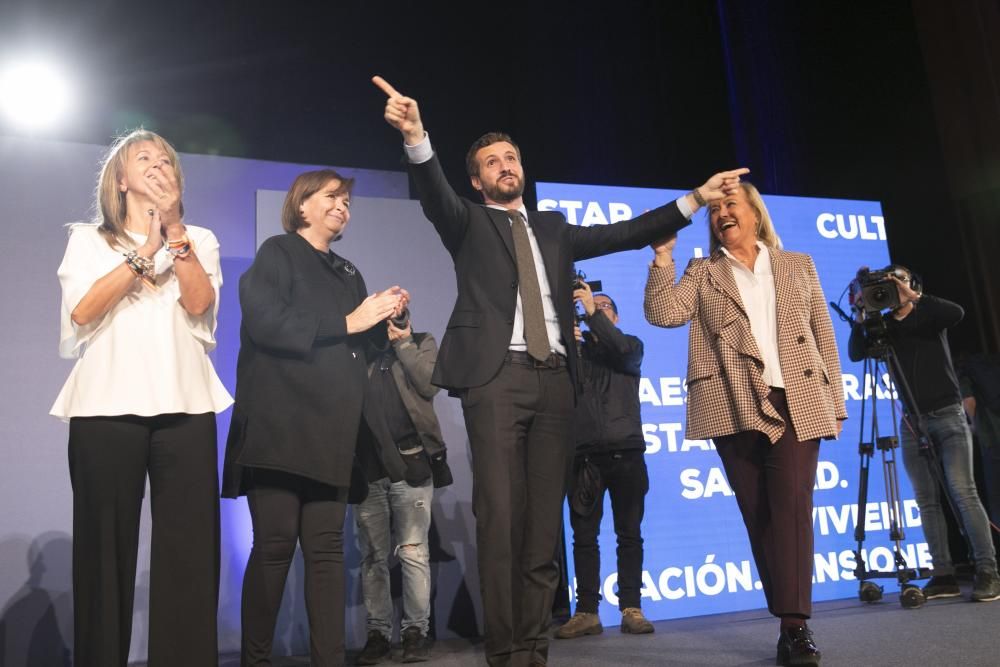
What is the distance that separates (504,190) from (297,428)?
917 millimetres

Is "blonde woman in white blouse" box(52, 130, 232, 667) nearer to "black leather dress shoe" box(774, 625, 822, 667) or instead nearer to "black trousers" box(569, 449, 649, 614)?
"black leather dress shoe" box(774, 625, 822, 667)

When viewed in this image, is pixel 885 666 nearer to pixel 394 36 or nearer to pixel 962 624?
pixel 962 624

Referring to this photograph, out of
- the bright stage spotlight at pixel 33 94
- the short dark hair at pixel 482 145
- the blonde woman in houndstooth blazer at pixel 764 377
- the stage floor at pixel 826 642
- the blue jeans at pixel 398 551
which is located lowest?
the stage floor at pixel 826 642

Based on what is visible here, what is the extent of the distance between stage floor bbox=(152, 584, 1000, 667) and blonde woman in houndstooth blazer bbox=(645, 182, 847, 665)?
0.95ft

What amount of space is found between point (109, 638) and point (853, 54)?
640cm

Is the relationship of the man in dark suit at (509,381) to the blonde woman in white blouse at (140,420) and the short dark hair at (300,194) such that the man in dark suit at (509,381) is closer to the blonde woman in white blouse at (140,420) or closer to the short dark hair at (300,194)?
the short dark hair at (300,194)

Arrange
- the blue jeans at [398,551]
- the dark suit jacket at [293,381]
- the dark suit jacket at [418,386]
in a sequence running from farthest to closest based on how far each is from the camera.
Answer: the blue jeans at [398,551] → the dark suit jacket at [418,386] → the dark suit jacket at [293,381]

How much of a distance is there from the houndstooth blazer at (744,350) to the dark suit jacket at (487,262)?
1.05 feet

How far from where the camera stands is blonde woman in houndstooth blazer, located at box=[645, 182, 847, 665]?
2531 millimetres

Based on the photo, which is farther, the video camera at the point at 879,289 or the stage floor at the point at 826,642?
the video camera at the point at 879,289

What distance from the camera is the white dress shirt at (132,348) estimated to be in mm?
1979

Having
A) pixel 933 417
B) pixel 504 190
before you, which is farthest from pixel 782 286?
pixel 933 417

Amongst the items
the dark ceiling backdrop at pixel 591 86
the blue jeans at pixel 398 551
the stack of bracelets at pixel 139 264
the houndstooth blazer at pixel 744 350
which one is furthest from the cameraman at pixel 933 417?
the stack of bracelets at pixel 139 264

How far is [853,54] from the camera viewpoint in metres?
6.47
